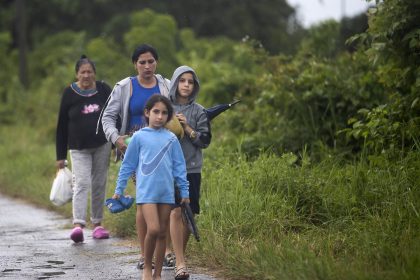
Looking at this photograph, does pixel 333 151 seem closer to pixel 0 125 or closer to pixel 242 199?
pixel 242 199

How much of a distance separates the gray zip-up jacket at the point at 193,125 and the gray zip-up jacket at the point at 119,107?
0.54 meters

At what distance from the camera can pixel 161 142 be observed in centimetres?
711

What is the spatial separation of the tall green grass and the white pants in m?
0.33

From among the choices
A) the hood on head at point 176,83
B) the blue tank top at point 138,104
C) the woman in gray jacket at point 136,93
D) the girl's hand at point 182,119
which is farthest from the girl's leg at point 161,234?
the blue tank top at point 138,104

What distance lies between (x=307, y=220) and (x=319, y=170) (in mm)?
1329

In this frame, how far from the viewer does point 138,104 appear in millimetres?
8422

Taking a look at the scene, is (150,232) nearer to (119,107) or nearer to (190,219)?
(190,219)

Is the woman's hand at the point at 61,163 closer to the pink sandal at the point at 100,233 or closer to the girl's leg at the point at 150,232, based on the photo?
the pink sandal at the point at 100,233

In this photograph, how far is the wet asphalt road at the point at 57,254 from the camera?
25.5 ft

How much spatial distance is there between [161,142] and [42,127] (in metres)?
18.5

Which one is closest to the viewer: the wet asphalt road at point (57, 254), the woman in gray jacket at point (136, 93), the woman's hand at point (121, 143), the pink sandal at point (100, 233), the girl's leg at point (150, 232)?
the girl's leg at point (150, 232)

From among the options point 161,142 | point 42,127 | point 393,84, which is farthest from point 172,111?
point 42,127

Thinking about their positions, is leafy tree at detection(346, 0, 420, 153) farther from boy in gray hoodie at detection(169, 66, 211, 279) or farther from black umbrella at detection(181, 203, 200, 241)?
black umbrella at detection(181, 203, 200, 241)

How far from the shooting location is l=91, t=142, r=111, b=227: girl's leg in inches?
412
